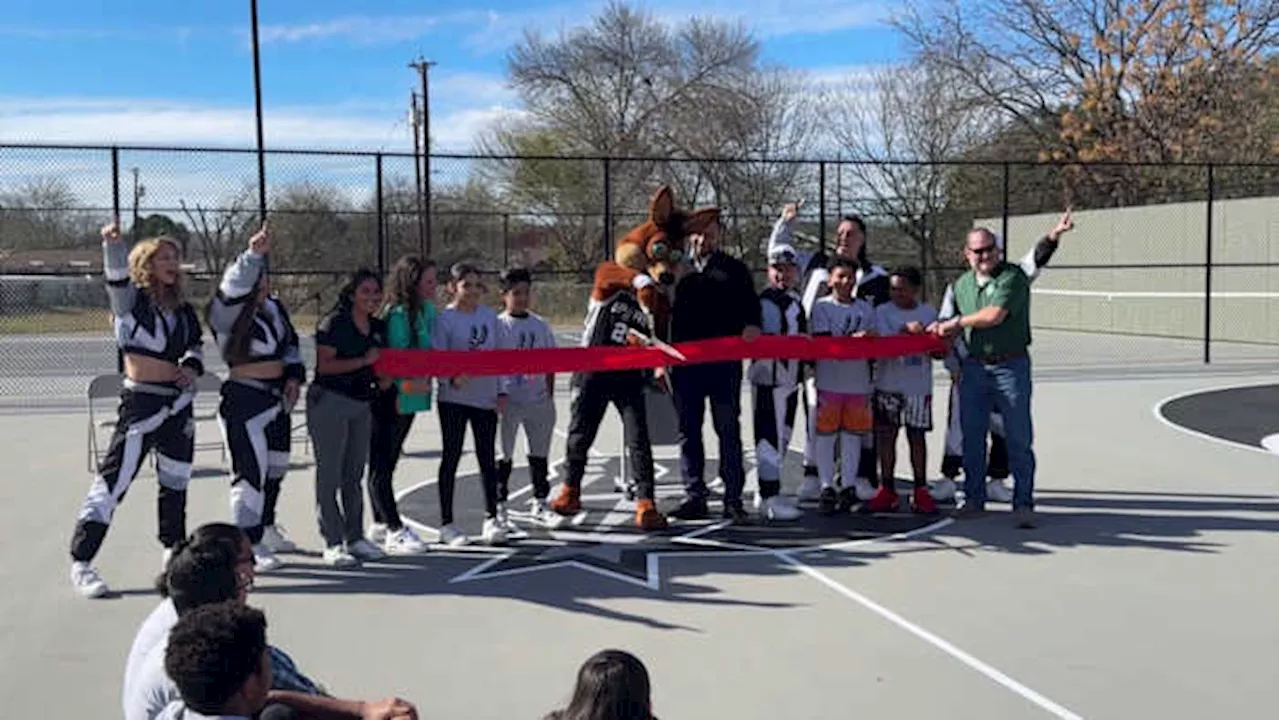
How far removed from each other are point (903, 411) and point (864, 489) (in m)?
0.69

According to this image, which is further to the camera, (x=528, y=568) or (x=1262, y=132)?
(x=1262, y=132)

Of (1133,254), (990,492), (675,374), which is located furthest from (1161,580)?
(1133,254)

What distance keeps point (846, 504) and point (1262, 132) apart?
2986 centimetres

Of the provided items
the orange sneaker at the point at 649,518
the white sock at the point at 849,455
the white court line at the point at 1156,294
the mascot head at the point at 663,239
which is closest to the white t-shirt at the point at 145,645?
the orange sneaker at the point at 649,518

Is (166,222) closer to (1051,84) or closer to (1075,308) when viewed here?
(1075,308)

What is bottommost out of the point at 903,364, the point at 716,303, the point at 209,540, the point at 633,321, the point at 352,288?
the point at 209,540

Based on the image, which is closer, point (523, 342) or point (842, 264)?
point (523, 342)

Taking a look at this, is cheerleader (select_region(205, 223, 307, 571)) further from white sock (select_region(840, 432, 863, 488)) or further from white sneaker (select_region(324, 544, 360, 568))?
white sock (select_region(840, 432, 863, 488))

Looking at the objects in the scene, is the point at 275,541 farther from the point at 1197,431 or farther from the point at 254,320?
the point at 1197,431

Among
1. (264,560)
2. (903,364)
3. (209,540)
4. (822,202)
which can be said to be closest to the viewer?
(209,540)

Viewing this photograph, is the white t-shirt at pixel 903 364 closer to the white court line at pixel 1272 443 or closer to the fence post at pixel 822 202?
the white court line at pixel 1272 443

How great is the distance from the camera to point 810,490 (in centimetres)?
887

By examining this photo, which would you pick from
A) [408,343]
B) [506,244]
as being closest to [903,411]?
[408,343]

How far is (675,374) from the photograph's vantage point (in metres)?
8.15
